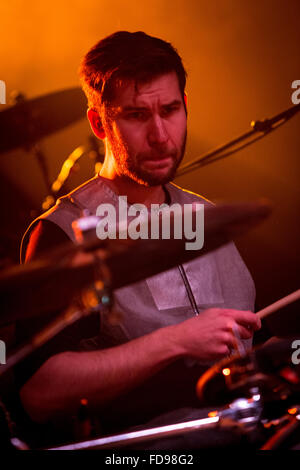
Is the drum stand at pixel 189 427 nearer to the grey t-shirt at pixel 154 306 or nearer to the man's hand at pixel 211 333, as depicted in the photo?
the man's hand at pixel 211 333

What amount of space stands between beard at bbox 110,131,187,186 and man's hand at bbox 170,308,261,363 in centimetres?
45

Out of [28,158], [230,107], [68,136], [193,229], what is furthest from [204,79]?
[193,229]

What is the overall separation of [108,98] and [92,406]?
80 cm

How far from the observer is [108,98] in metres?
1.38

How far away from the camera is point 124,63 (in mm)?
1330

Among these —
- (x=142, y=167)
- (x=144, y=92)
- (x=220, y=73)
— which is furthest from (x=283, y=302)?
(x=220, y=73)

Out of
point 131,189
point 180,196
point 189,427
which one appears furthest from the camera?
point 180,196

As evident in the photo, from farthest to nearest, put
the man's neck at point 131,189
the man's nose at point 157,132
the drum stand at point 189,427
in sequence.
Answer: the man's neck at point 131,189 → the man's nose at point 157,132 → the drum stand at point 189,427

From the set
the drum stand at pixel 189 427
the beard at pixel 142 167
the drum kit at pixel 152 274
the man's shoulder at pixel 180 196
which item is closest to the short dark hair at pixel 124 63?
the beard at pixel 142 167

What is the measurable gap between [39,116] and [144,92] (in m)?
0.62

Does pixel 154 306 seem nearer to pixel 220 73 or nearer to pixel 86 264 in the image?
pixel 86 264

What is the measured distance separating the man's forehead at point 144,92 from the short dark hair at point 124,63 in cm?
1

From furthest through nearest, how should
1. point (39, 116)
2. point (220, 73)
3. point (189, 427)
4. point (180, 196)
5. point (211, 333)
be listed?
1. point (220, 73)
2. point (39, 116)
3. point (180, 196)
4. point (211, 333)
5. point (189, 427)

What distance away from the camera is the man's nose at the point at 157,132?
1302mm
